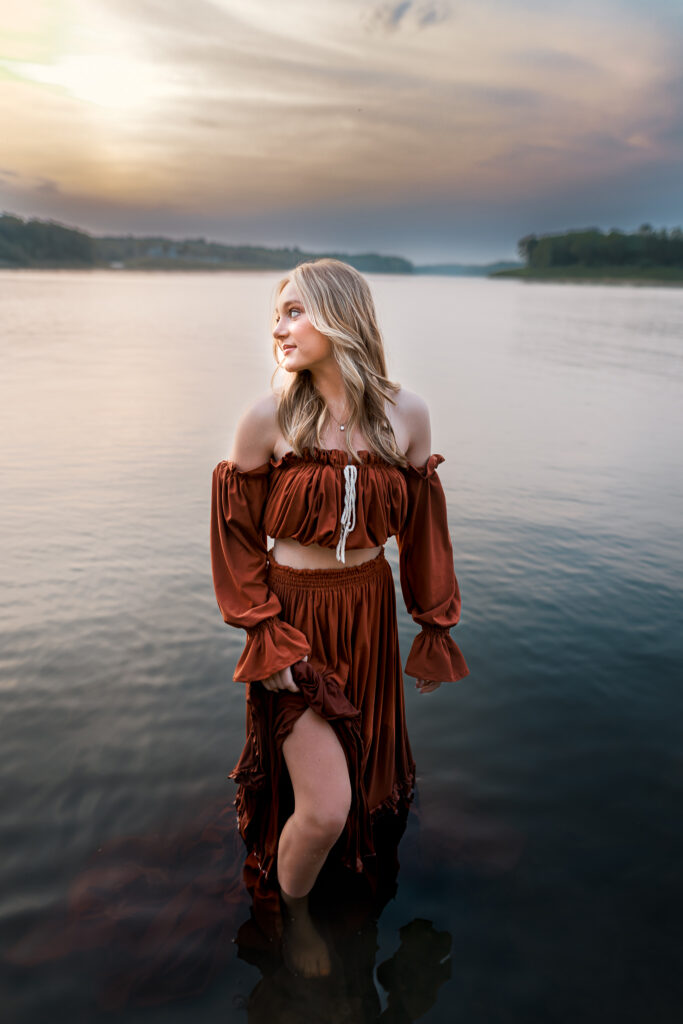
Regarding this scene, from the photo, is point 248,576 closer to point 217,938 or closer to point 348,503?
point 348,503

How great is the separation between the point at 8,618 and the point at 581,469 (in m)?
8.46

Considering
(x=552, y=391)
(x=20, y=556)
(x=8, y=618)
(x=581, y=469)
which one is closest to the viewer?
(x=8, y=618)

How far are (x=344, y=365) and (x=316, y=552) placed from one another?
75cm

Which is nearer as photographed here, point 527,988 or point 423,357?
point 527,988

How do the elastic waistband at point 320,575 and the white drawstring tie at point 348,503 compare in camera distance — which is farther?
the elastic waistband at point 320,575

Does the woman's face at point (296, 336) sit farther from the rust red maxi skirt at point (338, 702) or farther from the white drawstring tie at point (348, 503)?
the rust red maxi skirt at point (338, 702)

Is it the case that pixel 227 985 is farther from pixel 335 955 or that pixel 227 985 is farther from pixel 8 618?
pixel 8 618

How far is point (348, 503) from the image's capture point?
111 inches

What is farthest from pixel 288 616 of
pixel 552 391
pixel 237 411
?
pixel 552 391

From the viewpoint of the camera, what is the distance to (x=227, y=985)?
3.00m

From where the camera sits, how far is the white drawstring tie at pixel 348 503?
9.26 feet

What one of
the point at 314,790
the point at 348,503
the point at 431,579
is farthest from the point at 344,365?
the point at 314,790

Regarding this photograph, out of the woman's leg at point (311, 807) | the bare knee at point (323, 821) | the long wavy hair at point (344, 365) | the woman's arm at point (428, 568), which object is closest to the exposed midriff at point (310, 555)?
the woman's arm at point (428, 568)

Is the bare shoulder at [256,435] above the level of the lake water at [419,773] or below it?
above
